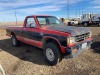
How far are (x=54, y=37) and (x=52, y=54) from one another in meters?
0.68

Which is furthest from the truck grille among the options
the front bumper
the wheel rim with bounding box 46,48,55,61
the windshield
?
the windshield

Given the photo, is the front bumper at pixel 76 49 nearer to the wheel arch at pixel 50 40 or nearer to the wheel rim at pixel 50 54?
the wheel arch at pixel 50 40

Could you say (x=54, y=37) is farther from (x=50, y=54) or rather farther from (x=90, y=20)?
(x=90, y=20)

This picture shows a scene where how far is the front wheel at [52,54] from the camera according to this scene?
540 centimetres

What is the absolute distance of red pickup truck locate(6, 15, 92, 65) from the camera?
5105mm

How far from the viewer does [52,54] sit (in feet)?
18.5

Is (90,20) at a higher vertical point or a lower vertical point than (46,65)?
higher

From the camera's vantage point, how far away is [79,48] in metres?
5.44

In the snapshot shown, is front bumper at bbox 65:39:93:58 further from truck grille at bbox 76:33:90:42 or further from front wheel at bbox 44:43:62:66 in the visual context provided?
front wheel at bbox 44:43:62:66

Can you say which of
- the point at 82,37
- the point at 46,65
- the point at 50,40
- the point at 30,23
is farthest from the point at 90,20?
the point at 46,65

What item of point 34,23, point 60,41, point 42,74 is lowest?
→ point 42,74

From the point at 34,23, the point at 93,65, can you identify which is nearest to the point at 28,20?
the point at 34,23

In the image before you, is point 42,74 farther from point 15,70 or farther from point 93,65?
point 93,65

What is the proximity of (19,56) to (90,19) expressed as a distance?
2600 centimetres
